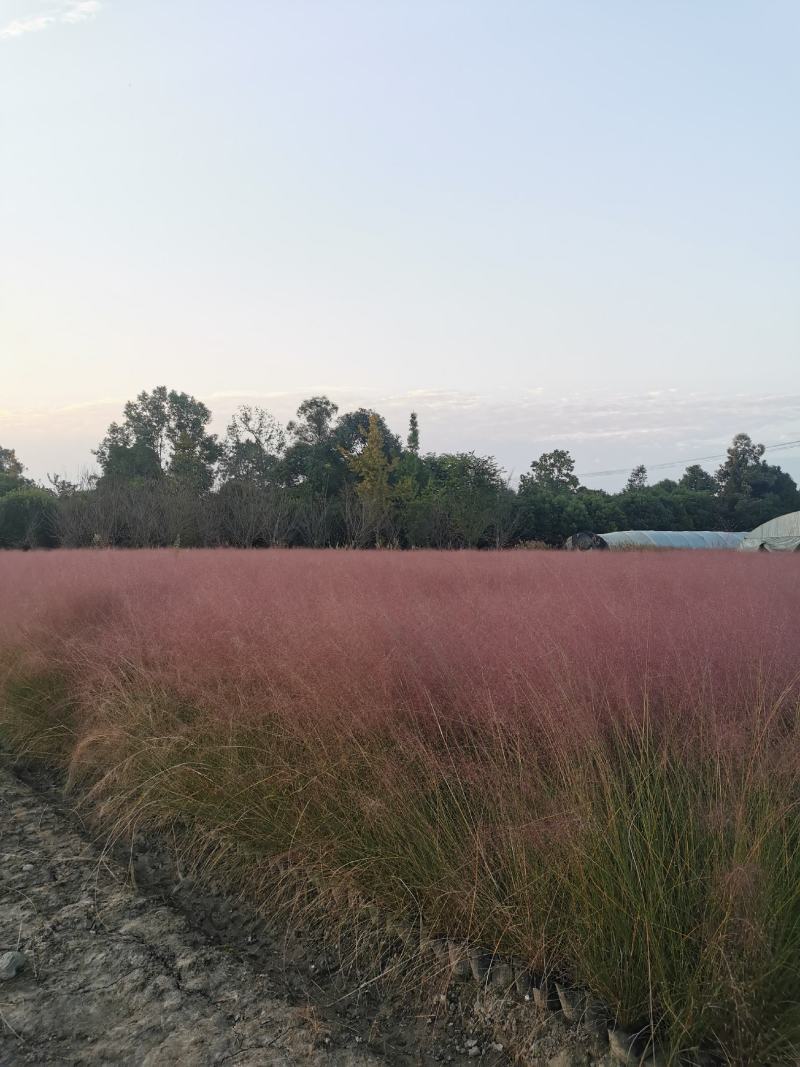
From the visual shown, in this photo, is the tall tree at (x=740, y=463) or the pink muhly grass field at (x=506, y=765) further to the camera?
the tall tree at (x=740, y=463)

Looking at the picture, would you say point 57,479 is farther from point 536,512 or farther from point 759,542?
point 759,542

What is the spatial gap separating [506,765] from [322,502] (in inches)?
849

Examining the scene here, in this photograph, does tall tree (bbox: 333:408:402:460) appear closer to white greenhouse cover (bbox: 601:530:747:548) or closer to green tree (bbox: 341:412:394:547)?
green tree (bbox: 341:412:394:547)

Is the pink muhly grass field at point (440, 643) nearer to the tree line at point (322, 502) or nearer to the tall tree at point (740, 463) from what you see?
the tree line at point (322, 502)

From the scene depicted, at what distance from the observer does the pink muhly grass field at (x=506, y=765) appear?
5.38 ft

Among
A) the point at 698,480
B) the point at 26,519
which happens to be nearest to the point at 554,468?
the point at 698,480

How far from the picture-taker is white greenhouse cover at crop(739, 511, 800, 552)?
21.8 m

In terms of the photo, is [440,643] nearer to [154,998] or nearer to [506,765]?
[506,765]

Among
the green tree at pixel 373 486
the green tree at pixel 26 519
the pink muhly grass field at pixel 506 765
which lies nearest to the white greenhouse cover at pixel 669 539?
the green tree at pixel 373 486

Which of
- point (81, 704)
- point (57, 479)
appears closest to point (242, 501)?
point (57, 479)

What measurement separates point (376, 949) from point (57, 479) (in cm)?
2693

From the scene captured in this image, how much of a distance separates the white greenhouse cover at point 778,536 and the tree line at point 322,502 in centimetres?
748

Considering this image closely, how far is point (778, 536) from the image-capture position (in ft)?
74.3

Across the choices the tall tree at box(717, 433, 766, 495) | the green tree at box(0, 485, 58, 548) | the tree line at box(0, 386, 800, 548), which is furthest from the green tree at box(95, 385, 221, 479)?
the tall tree at box(717, 433, 766, 495)
